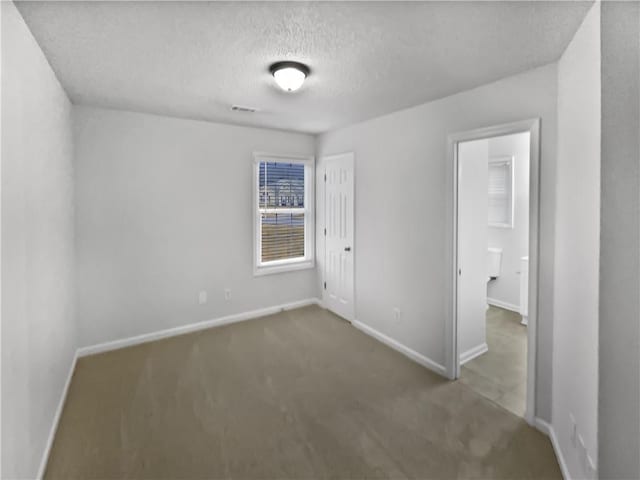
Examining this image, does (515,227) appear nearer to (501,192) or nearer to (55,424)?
(501,192)

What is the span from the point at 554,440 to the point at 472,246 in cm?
166

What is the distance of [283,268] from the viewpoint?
455 centimetres

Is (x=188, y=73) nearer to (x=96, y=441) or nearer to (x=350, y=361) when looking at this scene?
(x=96, y=441)

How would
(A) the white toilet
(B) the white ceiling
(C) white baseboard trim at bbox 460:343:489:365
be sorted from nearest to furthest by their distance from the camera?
1. (B) the white ceiling
2. (C) white baseboard trim at bbox 460:343:489:365
3. (A) the white toilet

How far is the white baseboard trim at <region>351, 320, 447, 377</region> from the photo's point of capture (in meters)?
3.01

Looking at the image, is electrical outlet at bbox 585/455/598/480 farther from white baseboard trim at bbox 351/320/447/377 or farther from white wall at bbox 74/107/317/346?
white wall at bbox 74/107/317/346

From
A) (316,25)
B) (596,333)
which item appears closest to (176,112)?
(316,25)

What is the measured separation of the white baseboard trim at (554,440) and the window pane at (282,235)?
331 centimetres

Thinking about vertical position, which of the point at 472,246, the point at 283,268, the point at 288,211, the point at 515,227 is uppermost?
the point at 288,211

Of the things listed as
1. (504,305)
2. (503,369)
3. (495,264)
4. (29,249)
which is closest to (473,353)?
(503,369)

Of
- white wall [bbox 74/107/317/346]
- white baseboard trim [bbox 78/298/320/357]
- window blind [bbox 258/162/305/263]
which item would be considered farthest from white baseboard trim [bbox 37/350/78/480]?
window blind [bbox 258/162/305/263]

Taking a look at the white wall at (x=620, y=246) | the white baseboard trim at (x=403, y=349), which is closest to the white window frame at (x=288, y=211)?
the white baseboard trim at (x=403, y=349)

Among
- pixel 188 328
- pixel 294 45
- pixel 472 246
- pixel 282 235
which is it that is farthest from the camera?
pixel 282 235

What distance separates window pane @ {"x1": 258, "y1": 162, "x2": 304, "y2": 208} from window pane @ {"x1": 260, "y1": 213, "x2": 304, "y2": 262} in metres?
0.17
